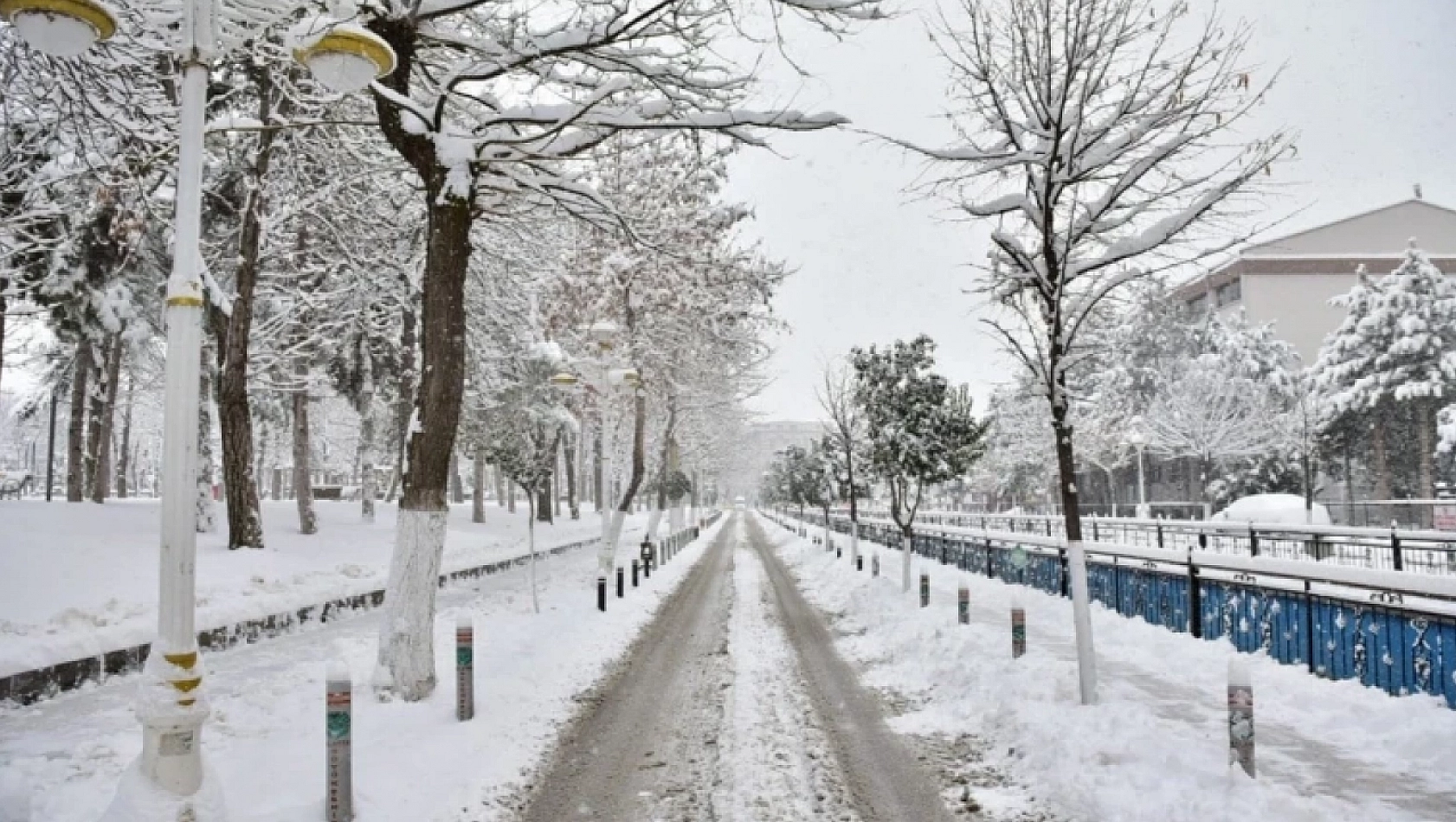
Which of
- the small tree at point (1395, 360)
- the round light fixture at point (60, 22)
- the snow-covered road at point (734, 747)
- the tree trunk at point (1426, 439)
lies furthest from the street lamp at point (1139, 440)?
the round light fixture at point (60, 22)

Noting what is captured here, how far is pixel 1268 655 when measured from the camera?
10312 mm

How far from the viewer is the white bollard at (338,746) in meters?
5.52

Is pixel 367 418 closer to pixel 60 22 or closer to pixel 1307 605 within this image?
pixel 60 22

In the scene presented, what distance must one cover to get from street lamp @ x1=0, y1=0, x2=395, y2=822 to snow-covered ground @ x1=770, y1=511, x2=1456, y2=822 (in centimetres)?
553

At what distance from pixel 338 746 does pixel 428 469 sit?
12.2 feet

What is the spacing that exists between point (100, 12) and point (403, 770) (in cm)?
537

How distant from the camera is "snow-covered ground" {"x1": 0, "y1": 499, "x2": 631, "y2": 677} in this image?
11.1 metres

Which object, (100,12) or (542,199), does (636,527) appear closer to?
(542,199)

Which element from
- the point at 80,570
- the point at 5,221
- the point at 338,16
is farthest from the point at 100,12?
the point at 80,570

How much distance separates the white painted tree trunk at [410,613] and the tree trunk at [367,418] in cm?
1931

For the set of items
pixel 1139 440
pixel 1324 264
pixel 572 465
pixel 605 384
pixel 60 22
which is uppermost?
pixel 1324 264

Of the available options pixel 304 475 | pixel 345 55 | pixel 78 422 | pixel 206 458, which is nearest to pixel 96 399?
→ pixel 78 422

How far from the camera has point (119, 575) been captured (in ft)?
44.5

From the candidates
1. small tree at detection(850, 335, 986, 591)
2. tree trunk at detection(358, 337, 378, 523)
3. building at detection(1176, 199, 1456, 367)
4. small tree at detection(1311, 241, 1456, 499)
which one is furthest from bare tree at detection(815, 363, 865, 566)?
building at detection(1176, 199, 1456, 367)
